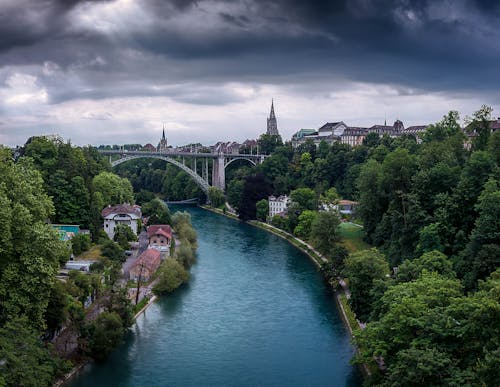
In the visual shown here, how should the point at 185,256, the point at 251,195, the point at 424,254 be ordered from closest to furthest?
the point at 424,254 < the point at 185,256 < the point at 251,195

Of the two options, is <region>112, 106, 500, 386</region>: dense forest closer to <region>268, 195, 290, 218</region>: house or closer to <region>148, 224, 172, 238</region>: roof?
<region>268, 195, 290, 218</region>: house

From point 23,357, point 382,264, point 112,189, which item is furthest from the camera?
point 112,189

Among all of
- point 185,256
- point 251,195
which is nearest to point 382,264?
point 185,256

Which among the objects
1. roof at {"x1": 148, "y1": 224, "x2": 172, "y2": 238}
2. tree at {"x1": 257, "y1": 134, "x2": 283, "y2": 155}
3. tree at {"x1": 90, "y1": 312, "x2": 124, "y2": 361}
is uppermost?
tree at {"x1": 257, "y1": 134, "x2": 283, "y2": 155}

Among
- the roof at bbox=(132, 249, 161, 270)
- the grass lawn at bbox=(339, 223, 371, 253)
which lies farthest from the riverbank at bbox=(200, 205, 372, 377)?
the roof at bbox=(132, 249, 161, 270)

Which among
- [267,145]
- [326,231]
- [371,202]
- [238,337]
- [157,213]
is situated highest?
[267,145]

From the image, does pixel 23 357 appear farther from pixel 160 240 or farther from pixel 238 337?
pixel 160 240

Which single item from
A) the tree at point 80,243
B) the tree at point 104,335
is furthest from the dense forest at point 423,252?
the tree at point 80,243
